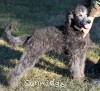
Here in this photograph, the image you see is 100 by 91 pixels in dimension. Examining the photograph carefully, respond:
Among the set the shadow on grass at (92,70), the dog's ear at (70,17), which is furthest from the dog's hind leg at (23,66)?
the shadow on grass at (92,70)

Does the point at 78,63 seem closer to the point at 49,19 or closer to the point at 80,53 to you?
the point at 80,53

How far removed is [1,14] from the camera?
393 inches

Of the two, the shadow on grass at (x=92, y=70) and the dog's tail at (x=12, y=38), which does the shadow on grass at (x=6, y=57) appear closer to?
the dog's tail at (x=12, y=38)

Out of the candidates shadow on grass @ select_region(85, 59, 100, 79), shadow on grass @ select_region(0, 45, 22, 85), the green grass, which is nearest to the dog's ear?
the green grass

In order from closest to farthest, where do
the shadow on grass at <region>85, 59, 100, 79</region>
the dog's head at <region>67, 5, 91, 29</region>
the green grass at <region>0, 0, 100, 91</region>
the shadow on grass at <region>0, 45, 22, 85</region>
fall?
the dog's head at <region>67, 5, 91, 29</region> < the green grass at <region>0, 0, 100, 91</region> < the shadow on grass at <region>0, 45, 22, 85</region> < the shadow on grass at <region>85, 59, 100, 79</region>

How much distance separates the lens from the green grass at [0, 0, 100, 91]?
6441 millimetres

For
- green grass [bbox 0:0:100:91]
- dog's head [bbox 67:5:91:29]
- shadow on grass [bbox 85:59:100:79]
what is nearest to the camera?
dog's head [bbox 67:5:91:29]

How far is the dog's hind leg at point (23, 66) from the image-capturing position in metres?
6.27

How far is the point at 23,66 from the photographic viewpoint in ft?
20.6

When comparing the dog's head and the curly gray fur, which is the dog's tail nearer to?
the curly gray fur

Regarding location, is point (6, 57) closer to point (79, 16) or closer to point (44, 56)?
point (44, 56)

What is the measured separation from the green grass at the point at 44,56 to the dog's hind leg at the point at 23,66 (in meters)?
0.13

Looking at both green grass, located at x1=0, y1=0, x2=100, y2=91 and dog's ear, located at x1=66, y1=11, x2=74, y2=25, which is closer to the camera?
dog's ear, located at x1=66, y1=11, x2=74, y2=25

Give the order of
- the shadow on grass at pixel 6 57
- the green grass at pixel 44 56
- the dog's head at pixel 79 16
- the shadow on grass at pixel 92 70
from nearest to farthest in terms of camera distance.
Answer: the dog's head at pixel 79 16, the green grass at pixel 44 56, the shadow on grass at pixel 6 57, the shadow on grass at pixel 92 70
